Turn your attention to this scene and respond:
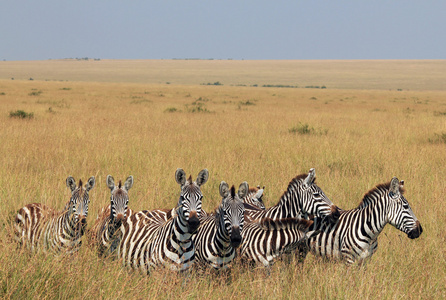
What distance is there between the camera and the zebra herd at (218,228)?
4297mm

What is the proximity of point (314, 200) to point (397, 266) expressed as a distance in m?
1.12

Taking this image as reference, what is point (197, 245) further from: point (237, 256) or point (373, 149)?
point (373, 149)

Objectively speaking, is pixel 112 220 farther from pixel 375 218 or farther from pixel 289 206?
pixel 375 218

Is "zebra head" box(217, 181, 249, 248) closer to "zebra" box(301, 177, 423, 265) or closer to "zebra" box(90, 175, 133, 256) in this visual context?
"zebra" box(90, 175, 133, 256)

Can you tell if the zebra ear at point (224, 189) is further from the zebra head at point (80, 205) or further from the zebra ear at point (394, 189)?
the zebra ear at point (394, 189)

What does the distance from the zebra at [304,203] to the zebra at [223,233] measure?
0.89 meters

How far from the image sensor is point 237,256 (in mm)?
4805

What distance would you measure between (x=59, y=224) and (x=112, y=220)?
528mm

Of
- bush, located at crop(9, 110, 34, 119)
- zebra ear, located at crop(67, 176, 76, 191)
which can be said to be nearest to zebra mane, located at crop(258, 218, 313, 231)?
zebra ear, located at crop(67, 176, 76, 191)

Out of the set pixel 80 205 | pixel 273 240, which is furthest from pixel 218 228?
pixel 80 205

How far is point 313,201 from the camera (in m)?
5.21

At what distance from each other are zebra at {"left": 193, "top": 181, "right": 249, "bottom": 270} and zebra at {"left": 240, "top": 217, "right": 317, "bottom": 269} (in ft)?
0.99

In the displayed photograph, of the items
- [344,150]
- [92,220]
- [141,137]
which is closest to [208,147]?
[141,137]

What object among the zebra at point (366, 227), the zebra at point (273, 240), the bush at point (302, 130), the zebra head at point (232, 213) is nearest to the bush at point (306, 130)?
the bush at point (302, 130)
